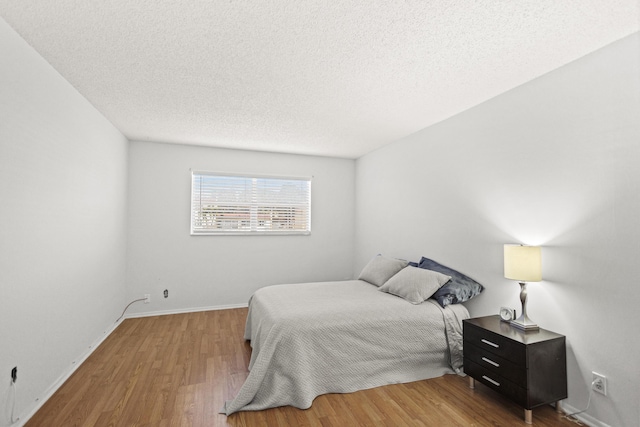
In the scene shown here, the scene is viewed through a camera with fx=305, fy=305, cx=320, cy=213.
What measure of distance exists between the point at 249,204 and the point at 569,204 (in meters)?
4.02

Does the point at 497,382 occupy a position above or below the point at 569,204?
below

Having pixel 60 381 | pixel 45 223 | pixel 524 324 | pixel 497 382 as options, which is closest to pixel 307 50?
pixel 45 223

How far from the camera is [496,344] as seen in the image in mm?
2250

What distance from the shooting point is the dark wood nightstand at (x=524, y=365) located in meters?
2.03

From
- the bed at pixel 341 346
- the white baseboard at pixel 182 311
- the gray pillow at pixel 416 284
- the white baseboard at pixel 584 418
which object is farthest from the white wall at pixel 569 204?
the white baseboard at pixel 182 311

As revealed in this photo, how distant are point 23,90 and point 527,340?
12.3ft

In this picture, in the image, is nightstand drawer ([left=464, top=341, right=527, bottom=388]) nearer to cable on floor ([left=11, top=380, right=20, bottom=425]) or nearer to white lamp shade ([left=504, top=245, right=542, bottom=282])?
white lamp shade ([left=504, top=245, right=542, bottom=282])

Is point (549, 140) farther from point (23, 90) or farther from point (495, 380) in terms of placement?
point (23, 90)

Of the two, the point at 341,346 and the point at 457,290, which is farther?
the point at 457,290

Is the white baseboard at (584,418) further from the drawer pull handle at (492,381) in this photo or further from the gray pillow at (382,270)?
the gray pillow at (382,270)

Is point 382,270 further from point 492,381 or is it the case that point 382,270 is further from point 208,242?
point 208,242

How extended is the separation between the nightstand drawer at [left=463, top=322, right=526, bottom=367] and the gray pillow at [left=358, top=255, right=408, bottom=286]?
1.13 m

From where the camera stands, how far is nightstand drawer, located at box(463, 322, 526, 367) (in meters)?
2.07

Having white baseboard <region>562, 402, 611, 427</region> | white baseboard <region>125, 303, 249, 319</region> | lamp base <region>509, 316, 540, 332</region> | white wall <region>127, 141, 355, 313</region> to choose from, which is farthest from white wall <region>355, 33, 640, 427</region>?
white baseboard <region>125, 303, 249, 319</region>
